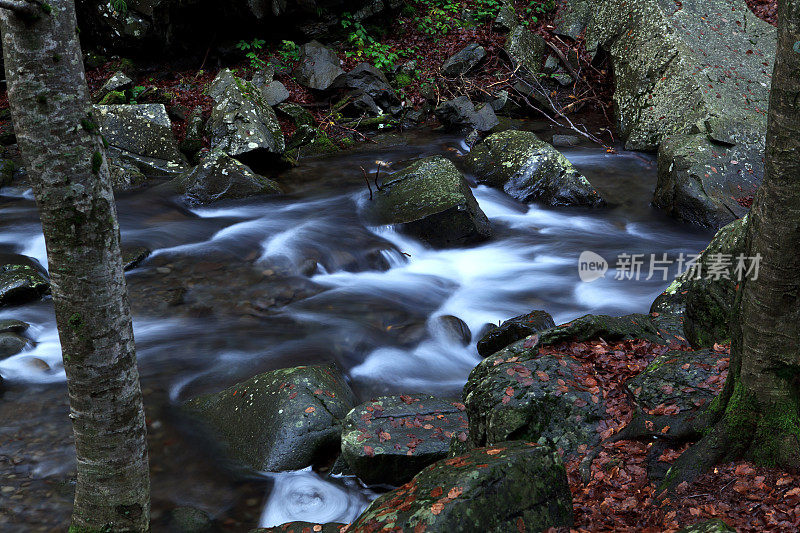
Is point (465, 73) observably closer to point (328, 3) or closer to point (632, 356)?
point (328, 3)

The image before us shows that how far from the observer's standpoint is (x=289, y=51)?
1529 centimetres

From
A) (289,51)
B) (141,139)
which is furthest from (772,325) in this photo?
(289,51)

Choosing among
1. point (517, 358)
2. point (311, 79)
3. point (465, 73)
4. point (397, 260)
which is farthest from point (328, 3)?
point (517, 358)

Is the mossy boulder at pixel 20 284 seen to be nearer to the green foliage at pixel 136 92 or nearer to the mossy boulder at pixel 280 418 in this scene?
the mossy boulder at pixel 280 418

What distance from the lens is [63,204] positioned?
262 centimetres

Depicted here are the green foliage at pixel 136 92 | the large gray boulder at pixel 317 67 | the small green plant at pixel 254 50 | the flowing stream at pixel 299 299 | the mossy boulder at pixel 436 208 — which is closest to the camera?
the flowing stream at pixel 299 299

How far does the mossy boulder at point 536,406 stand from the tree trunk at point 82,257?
209 centimetres

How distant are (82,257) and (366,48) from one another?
14.2 metres

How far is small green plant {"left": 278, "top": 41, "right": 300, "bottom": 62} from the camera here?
1511 centimetres

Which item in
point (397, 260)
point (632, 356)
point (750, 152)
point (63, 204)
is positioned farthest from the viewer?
point (750, 152)

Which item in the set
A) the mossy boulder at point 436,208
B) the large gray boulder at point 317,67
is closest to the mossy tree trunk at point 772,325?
the mossy boulder at point 436,208

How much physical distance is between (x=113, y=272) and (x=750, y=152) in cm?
998

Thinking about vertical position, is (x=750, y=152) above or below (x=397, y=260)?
above

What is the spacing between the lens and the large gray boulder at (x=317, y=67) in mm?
14195
